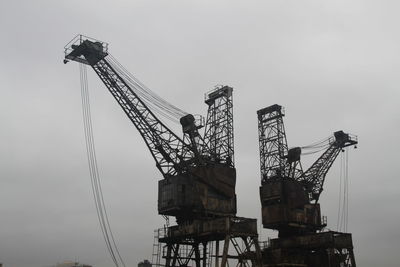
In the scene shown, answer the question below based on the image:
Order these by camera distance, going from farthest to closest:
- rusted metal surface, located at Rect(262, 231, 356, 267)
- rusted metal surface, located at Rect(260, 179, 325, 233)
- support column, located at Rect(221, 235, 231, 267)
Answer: rusted metal surface, located at Rect(260, 179, 325, 233)
rusted metal surface, located at Rect(262, 231, 356, 267)
support column, located at Rect(221, 235, 231, 267)

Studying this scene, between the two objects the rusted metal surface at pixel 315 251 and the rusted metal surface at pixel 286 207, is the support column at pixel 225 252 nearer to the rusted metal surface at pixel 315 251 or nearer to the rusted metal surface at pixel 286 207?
the rusted metal surface at pixel 315 251

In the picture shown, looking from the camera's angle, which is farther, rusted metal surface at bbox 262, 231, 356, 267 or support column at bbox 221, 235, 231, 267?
rusted metal surface at bbox 262, 231, 356, 267

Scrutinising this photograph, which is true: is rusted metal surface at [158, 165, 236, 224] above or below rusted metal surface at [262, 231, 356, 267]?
above

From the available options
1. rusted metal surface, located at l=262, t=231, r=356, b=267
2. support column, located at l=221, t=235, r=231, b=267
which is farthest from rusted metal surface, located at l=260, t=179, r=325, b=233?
support column, located at l=221, t=235, r=231, b=267

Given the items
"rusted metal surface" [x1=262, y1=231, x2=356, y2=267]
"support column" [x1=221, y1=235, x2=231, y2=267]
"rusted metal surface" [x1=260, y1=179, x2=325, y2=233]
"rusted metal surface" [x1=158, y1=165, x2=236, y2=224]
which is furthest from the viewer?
"rusted metal surface" [x1=260, y1=179, x2=325, y2=233]

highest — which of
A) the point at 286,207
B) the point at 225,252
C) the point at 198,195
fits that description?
the point at 286,207

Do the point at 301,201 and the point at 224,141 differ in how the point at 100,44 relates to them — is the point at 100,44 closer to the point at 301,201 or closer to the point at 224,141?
the point at 224,141

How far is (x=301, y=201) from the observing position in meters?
51.9

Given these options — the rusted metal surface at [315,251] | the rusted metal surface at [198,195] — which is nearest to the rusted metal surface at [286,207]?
the rusted metal surface at [315,251]

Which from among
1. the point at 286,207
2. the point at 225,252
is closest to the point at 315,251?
the point at 286,207

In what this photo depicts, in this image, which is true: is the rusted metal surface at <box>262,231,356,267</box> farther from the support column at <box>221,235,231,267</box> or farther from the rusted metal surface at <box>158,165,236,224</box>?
the support column at <box>221,235,231,267</box>

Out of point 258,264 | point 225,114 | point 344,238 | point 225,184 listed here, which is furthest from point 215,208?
point 344,238

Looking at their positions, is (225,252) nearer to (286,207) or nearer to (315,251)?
(286,207)

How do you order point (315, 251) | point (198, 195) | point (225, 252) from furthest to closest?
point (315, 251) → point (198, 195) → point (225, 252)
